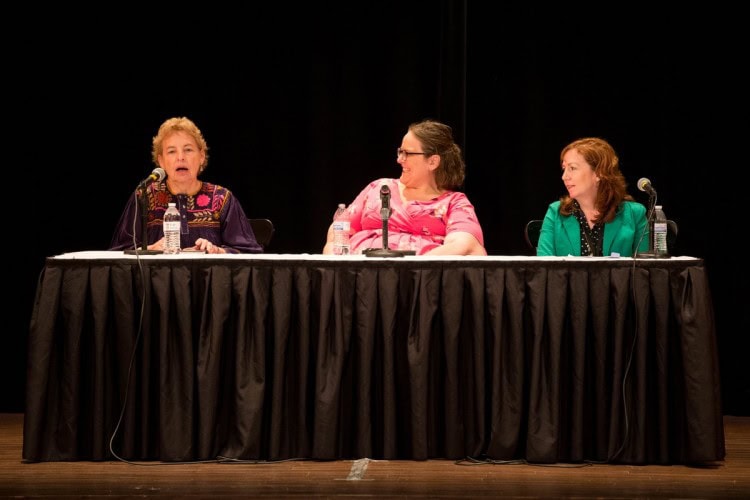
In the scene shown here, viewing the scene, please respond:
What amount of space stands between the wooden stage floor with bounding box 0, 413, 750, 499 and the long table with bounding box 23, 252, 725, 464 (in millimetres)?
71

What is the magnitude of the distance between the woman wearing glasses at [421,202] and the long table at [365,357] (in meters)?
0.82

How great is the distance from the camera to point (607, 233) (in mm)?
4164

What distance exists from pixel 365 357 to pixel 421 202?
1140 millimetres

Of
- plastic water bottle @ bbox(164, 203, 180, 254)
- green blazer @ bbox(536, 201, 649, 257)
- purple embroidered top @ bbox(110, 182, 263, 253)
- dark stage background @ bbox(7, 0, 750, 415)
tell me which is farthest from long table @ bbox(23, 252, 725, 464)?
dark stage background @ bbox(7, 0, 750, 415)

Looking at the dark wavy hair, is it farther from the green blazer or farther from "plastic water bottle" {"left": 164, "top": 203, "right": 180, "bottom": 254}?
"plastic water bottle" {"left": 164, "top": 203, "right": 180, "bottom": 254}

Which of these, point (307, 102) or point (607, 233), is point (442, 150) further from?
point (307, 102)

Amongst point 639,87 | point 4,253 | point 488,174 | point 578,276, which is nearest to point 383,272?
point 578,276

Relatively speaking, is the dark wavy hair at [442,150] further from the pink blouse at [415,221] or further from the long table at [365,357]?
the long table at [365,357]

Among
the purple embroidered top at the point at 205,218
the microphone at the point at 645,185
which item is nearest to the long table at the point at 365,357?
the microphone at the point at 645,185

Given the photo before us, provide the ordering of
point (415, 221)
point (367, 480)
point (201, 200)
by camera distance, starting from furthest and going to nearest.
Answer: point (201, 200) < point (415, 221) < point (367, 480)

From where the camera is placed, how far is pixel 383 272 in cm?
343

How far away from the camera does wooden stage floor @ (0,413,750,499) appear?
120 inches

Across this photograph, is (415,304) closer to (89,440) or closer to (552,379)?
(552,379)

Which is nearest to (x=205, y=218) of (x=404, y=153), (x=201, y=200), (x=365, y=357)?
(x=201, y=200)
